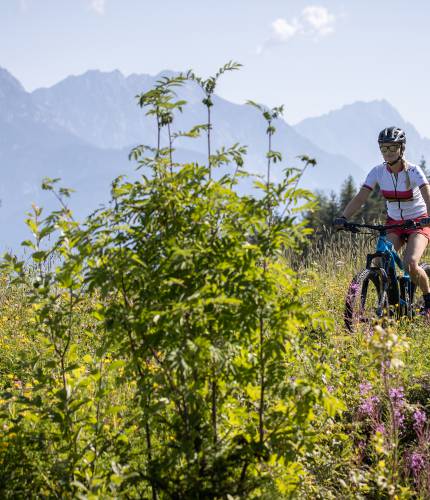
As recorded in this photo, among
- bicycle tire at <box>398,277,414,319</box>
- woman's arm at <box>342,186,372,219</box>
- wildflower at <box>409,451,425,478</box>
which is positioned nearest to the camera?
wildflower at <box>409,451,425,478</box>

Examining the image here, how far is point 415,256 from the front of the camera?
6727 mm

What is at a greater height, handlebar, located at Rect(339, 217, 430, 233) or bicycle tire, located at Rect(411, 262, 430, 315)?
handlebar, located at Rect(339, 217, 430, 233)

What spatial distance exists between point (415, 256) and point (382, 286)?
0.50 m

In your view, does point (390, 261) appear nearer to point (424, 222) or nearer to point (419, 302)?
point (424, 222)

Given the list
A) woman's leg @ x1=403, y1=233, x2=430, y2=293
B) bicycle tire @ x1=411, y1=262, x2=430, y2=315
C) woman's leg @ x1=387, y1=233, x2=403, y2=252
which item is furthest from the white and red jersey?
bicycle tire @ x1=411, y1=262, x2=430, y2=315

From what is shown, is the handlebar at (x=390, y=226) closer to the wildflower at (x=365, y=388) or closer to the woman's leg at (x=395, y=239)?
the woman's leg at (x=395, y=239)

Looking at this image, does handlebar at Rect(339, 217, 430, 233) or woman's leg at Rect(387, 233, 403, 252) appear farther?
woman's leg at Rect(387, 233, 403, 252)

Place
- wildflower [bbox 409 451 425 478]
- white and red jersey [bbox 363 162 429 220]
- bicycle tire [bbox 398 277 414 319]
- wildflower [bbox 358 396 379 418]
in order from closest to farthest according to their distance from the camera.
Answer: wildflower [bbox 409 451 425 478] < wildflower [bbox 358 396 379 418] < white and red jersey [bbox 363 162 429 220] < bicycle tire [bbox 398 277 414 319]

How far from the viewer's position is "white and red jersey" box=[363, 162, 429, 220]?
22.4 ft

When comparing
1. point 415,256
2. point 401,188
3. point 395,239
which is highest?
point 401,188

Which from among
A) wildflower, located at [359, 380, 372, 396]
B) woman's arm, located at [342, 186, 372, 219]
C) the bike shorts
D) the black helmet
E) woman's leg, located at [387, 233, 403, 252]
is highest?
the black helmet

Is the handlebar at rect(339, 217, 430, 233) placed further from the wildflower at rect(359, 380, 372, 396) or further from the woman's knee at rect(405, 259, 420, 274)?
the wildflower at rect(359, 380, 372, 396)

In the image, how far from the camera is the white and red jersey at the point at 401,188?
6816mm

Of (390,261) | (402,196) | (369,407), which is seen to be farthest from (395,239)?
(369,407)
